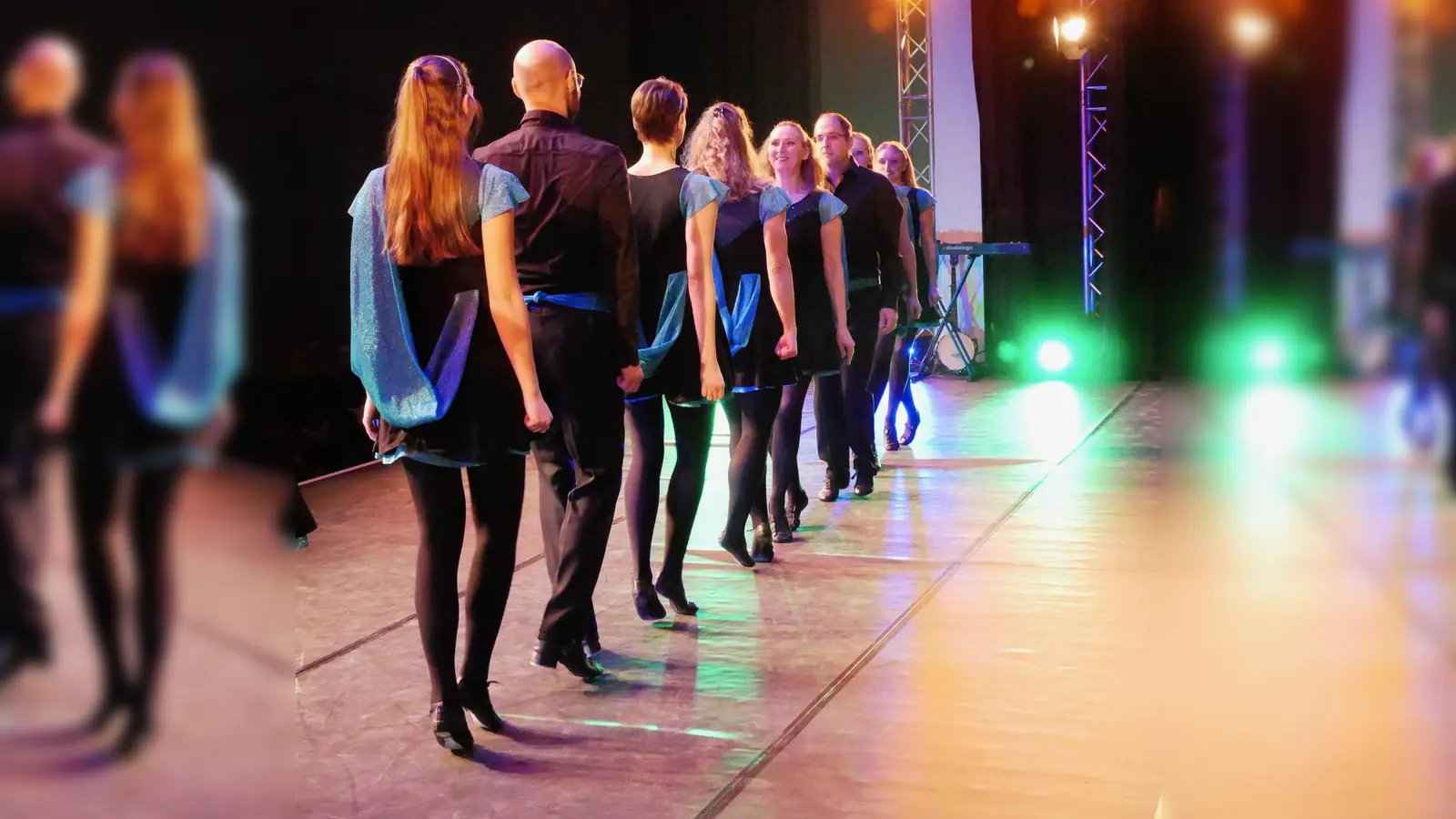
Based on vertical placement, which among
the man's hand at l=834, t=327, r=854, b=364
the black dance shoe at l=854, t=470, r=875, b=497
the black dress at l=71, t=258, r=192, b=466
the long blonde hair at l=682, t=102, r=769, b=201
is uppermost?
the long blonde hair at l=682, t=102, r=769, b=201

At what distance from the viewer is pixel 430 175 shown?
7.00ft

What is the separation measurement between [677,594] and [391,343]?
4.40 feet

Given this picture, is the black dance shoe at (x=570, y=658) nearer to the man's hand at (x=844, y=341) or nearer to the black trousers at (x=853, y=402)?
the man's hand at (x=844, y=341)

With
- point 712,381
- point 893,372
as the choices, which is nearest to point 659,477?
point 712,381

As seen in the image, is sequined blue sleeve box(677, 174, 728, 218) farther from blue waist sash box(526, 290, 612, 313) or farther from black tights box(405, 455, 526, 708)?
black tights box(405, 455, 526, 708)

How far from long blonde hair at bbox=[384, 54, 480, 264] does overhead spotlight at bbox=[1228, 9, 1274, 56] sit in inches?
69.9

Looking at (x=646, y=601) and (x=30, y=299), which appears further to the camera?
(x=646, y=601)

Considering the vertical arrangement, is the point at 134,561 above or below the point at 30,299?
below

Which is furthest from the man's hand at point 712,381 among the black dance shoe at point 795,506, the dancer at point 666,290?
the black dance shoe at point 795,506

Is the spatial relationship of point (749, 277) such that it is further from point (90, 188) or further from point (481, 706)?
point (90, 188)

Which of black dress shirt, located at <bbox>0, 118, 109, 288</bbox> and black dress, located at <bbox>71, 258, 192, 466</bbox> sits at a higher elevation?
black dress shirt, located at <bbox>0, 118, 109, 288</bbox>

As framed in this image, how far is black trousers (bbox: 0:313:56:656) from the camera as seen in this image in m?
0.58

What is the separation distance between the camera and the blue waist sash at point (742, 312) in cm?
343

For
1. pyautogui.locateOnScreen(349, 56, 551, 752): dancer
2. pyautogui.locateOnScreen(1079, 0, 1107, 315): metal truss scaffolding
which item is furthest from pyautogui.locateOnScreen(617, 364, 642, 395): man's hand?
pyautogui.locateOnScreen(1079, 0, 1107, 315): metal truss scaffolding
